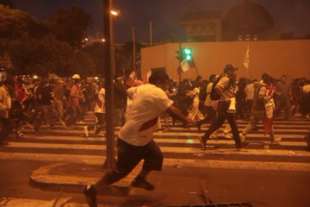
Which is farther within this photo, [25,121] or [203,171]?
[25,121]

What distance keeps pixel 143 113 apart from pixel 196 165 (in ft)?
11.4

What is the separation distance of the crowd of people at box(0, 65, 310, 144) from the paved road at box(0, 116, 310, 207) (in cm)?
58

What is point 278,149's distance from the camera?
34.3 ft

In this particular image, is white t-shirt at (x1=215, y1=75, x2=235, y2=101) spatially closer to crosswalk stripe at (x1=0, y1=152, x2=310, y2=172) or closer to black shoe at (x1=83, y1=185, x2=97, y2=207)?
crosswalk stripe at (x1=0, y1=152, x2=310, y2=172)

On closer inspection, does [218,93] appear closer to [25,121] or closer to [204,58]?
[25,121]


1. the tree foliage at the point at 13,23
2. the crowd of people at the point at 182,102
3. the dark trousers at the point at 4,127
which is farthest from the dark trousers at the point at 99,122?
the tree foliage at the point at 13,23

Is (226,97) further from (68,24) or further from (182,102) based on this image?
(68,24)

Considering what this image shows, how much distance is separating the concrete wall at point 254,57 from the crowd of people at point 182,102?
10.9 metres

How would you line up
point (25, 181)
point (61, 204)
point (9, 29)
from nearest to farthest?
1. point (61, 204)
2. point (25, 181)
3. point (9, 29)

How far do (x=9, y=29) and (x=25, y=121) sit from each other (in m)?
29.2

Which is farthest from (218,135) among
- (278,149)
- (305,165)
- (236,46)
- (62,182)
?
(236,46)

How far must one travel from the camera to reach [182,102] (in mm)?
15523

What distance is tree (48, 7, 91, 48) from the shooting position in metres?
55.0

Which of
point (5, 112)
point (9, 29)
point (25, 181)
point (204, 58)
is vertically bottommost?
point (25, 181)
